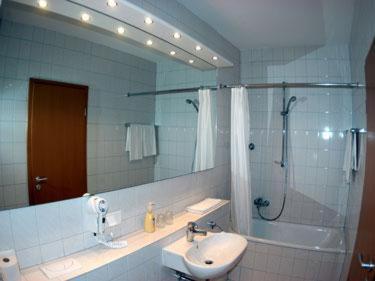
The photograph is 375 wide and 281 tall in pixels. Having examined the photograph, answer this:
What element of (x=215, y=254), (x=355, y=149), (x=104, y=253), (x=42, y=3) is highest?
(x=42, y=3)

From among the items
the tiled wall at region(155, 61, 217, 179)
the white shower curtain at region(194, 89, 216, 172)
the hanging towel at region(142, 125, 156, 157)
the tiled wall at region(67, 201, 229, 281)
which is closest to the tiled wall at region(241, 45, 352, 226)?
the white shower curtain at region(194, 89, 216, 172)

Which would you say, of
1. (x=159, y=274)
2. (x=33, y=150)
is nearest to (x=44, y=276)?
(x=33, y=150)

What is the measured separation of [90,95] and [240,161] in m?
1.71

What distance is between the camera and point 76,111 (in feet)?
4.89

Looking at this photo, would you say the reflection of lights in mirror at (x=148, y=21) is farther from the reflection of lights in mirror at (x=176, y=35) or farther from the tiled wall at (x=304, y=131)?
the tiled wall at (x=304, y=131)

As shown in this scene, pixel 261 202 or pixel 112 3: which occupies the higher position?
pixel 112 3

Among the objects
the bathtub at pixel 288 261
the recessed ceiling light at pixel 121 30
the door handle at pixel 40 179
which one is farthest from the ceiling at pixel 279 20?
the bathtub at pixel 288 261

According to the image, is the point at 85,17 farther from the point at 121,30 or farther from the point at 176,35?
the point at 176,35

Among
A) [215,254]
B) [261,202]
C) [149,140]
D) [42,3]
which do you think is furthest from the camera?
[261,202]

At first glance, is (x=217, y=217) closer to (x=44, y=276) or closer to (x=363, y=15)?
(x=44, y=276)

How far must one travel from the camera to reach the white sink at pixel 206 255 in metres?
1.48

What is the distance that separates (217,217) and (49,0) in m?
2.13

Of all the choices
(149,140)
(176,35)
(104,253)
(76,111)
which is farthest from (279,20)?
(104,253)

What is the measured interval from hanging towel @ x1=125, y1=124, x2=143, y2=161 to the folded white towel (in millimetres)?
686
